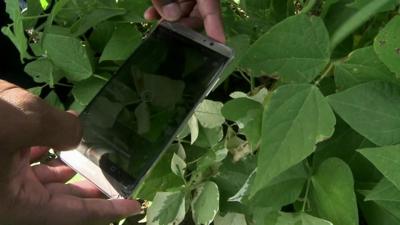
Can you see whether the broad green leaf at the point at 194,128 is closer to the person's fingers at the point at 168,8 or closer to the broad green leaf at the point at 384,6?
the person's fingers at the point at 168,8

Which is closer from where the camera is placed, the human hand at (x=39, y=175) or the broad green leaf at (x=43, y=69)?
the human hand at (x=39, y=175)

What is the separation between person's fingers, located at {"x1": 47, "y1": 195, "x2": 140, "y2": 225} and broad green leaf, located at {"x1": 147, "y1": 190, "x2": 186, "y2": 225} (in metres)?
0.03

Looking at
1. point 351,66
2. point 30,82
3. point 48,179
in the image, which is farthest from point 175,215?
point 30,82

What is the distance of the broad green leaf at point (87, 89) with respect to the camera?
0.64 meters

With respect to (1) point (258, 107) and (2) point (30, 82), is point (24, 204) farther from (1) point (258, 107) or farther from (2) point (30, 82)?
(2) point (30, 82)

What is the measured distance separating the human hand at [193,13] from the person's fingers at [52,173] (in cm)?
20

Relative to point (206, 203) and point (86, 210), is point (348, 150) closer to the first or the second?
point (206, 203)

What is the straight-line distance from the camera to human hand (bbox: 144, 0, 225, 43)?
53 cm

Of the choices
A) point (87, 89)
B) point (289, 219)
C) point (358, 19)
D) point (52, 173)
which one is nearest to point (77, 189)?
point (52, 173)

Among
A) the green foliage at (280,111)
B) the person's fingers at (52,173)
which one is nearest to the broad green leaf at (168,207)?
the green foliage at (280,111)

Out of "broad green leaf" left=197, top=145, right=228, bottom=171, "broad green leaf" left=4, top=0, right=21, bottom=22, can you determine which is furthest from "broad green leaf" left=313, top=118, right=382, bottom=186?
"broad green leaf" left=4, top=0, right=21, bottom=22

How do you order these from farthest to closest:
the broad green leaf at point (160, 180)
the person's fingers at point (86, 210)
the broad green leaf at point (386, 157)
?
the broad green leaf at point (160, 180)
the person's fingers at point (86, 210)
the broad green leaf at point (386, 157)

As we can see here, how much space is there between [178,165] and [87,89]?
168 millimetres

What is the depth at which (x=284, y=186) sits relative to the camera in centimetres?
44
